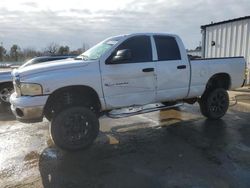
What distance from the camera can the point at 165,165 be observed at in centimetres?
482

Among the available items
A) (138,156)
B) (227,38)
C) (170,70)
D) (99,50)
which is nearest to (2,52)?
(227,38)

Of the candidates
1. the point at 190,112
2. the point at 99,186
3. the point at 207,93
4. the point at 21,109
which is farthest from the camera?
the point at 190,112

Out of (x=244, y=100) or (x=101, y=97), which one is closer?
(x=101, y=97)

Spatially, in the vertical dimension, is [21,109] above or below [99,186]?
above

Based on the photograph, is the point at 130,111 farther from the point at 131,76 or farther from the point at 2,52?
the point at 2,52

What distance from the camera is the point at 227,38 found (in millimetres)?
13539

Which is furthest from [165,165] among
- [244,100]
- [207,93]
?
[244,100]

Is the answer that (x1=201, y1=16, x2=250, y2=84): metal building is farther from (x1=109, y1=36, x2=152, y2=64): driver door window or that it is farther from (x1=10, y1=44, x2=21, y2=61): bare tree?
(x1=10, y1=44, x2=21, y2=61): bare tree

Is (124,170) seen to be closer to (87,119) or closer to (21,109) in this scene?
(87,119)

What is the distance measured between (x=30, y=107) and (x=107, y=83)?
1.45 metres

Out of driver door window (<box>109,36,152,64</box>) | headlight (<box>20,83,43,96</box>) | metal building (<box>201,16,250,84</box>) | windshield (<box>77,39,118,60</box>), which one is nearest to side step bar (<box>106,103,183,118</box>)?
driver door window (<box>109,36,152,64</box>)

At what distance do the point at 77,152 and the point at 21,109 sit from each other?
4.00 ft

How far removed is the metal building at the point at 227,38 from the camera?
12.7m

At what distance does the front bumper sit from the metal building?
32.7ft
